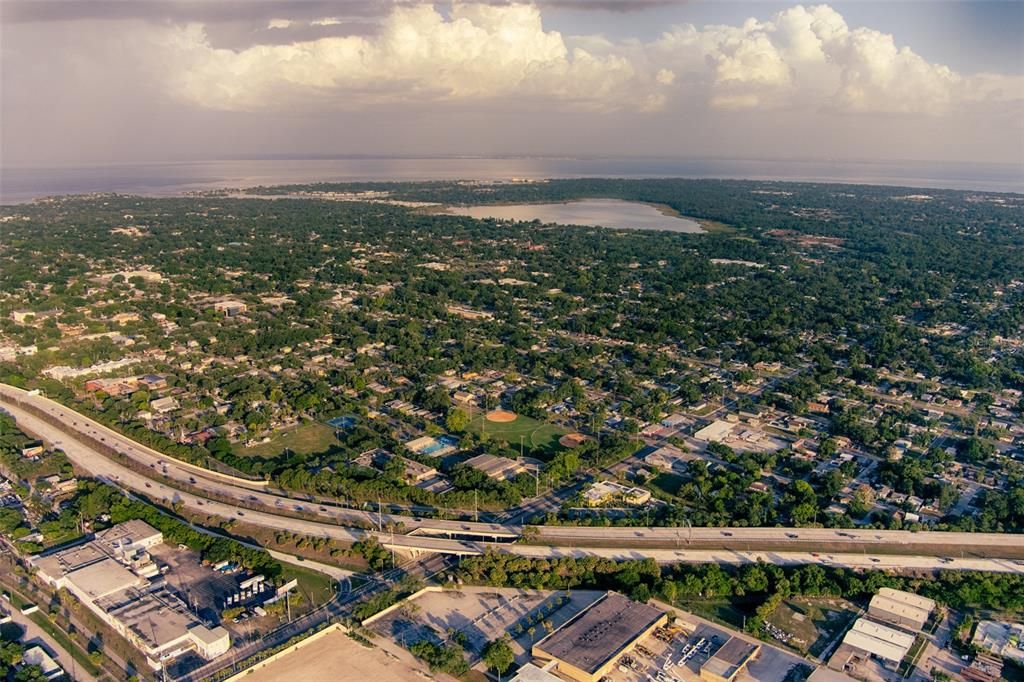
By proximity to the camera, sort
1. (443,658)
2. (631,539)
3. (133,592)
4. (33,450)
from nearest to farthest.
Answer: (443,658) → (133,592) → (631,539) → (33,450)

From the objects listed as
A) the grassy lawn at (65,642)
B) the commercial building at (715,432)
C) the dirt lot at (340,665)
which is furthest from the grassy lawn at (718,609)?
the grassy lawn at (65,642)

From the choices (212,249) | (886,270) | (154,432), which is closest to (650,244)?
(886,270)

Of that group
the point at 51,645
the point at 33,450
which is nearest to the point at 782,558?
the point at 51,645

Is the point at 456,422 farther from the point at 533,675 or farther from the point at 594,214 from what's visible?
the point at 594,214

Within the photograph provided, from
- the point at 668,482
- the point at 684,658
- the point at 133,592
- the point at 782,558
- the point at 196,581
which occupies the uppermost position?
the point at 668,482

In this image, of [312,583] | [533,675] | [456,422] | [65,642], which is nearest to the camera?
[533,675]
